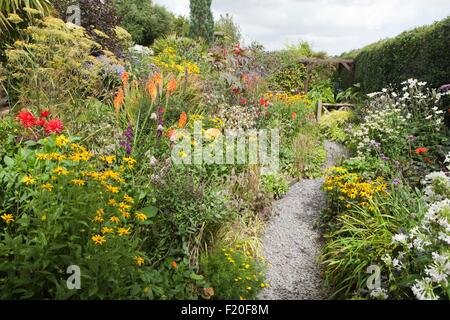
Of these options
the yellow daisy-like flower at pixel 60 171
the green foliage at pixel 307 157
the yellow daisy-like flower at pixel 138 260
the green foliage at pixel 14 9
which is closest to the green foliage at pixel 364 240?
the yellow daisy-like flower at pixel 138 260

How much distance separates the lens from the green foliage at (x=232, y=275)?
289cm

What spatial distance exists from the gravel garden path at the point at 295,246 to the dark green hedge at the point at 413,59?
9.73 feet

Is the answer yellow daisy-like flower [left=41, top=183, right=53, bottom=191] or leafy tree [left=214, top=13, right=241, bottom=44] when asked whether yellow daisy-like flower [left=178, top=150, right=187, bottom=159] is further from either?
leafy tree [left=214, top=13, right=241, bottom=44]

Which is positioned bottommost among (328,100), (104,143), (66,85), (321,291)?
(321,291)

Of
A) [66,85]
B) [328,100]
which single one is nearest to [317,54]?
[328,100]

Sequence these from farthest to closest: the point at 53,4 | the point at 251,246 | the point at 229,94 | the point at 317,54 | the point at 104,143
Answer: the point at 317,54, the point at 53,4, the point at 229,94, the point at 104,143, the point at 251,246

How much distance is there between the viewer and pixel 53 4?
8.02m

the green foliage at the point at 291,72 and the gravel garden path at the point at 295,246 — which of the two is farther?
the green foliage at the point at 291,72

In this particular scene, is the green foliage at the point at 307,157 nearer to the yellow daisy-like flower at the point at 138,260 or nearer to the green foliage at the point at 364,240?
the green foliage at the point at 364,240

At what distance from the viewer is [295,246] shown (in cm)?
409

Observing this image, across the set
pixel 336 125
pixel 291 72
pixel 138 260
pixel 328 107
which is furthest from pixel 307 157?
pixel 291 72

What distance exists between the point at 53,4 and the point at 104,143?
5643 millimetres
